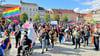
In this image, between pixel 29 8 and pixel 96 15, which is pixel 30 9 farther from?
pixel 96 15

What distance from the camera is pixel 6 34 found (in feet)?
14.7

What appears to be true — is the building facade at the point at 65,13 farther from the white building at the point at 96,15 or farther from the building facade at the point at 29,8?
the building facade at the point at 29,8

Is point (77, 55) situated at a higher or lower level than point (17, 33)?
lower

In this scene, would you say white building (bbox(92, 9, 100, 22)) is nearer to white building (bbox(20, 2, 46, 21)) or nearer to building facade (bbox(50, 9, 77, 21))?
building facade (bbox(50, 9, 77, 21))

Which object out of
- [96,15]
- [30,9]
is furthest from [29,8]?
[96,15]

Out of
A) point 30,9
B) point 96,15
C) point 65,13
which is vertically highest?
point 30,9

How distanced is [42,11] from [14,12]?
5102cm

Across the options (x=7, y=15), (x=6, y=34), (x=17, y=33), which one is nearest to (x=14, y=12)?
(x=7, y=15)

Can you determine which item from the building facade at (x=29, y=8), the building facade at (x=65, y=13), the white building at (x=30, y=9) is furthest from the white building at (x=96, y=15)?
the building facade at (x=29, y=8)

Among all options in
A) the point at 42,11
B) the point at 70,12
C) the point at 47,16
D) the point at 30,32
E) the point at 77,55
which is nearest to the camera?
the point at 77,55

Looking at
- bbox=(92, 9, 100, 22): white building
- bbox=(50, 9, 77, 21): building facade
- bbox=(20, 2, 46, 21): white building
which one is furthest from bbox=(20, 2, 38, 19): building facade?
bbox=(92, 9, 100, 22): white building

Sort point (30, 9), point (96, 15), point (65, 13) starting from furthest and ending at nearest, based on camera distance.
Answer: point (65, 13) < point (96, 15) < point (30, 9)

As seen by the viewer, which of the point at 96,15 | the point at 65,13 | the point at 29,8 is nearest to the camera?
the point at 29,8

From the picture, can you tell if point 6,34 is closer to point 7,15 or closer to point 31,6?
point 7,15
